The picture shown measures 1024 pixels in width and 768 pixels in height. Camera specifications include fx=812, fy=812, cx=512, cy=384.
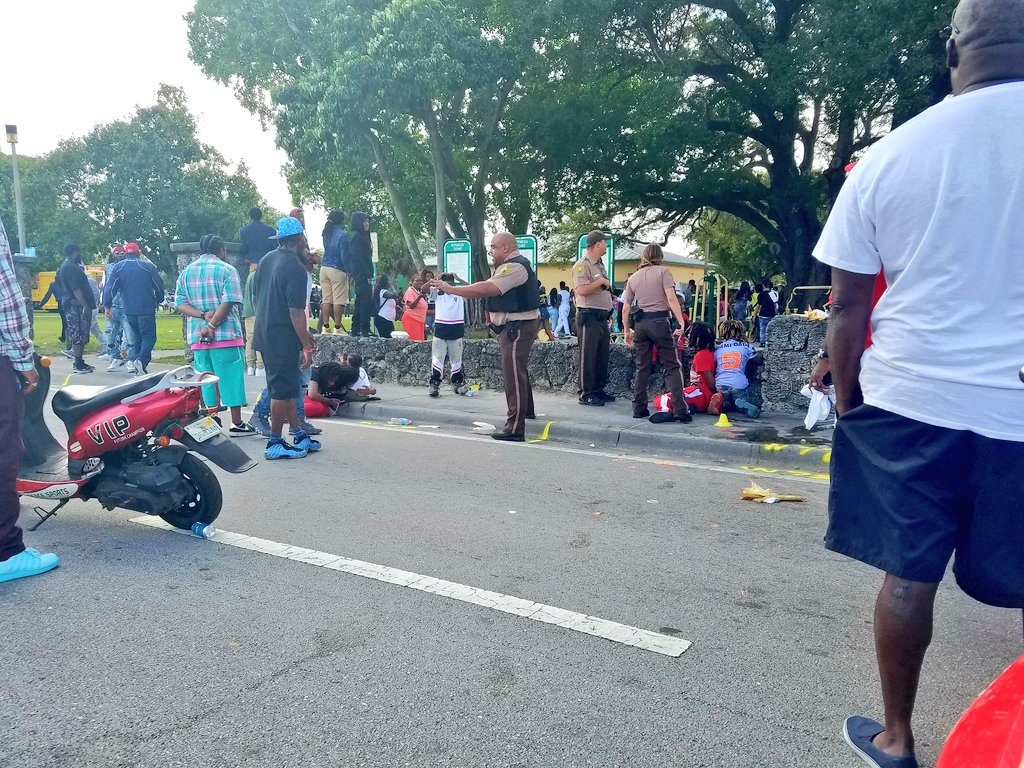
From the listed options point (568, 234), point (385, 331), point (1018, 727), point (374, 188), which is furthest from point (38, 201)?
point (1018, 727)

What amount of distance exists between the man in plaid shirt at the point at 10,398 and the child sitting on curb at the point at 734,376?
618 centimetres

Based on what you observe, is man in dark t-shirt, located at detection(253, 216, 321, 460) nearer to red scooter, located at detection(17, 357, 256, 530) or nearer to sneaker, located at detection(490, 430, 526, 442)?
red scooter, located at detection(17, 357, 256, 530)

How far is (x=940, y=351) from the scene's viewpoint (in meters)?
2.09

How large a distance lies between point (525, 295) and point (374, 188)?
22.9 m

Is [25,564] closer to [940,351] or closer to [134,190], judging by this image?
[940,351]

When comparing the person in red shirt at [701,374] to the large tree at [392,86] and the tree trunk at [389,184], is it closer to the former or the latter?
Answer: the large tree at [392,86]

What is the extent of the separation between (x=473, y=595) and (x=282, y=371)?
349 cm

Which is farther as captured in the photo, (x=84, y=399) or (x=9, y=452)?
(x=84, y=399)

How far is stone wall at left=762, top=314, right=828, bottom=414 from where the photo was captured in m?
8.07

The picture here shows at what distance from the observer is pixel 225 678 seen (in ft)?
9.83

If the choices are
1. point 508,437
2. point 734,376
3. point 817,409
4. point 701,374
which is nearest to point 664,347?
point 701,374

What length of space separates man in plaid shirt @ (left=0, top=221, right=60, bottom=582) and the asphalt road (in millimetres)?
165

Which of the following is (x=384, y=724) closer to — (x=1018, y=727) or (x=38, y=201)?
(x=1018, y=727)

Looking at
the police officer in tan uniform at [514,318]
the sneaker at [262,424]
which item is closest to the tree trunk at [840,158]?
the police officer in tan uniform at [514,318]
